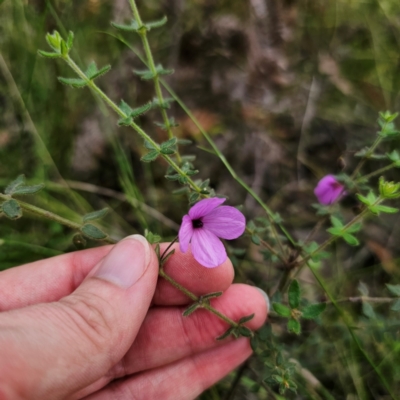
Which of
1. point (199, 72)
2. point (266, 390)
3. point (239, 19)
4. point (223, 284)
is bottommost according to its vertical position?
point (266, 390)

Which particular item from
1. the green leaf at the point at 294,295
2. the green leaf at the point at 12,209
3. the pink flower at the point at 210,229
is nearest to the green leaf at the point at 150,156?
the pink flower at the point at 210,229

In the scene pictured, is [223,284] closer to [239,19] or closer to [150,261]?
[150,261]

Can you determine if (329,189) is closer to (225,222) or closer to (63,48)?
(225,222)

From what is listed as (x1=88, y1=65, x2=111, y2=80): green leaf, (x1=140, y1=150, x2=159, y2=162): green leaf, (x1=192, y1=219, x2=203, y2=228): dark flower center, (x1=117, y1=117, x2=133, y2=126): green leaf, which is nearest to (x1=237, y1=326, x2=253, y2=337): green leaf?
(x1=192, y1=219, x2=203, y2=228): dark flower center

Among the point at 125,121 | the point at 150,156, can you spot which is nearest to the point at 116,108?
the point at 125,121

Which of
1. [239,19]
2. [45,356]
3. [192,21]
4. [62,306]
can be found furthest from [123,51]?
[45,356]

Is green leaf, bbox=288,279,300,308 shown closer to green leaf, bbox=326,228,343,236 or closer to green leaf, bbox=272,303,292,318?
green leaf, bbox=272,303,292,318

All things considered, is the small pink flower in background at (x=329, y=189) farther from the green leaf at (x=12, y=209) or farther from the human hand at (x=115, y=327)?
the green leaf at (x=12, y=209)

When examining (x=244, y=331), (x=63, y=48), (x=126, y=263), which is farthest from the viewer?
(x=244, y=331)
